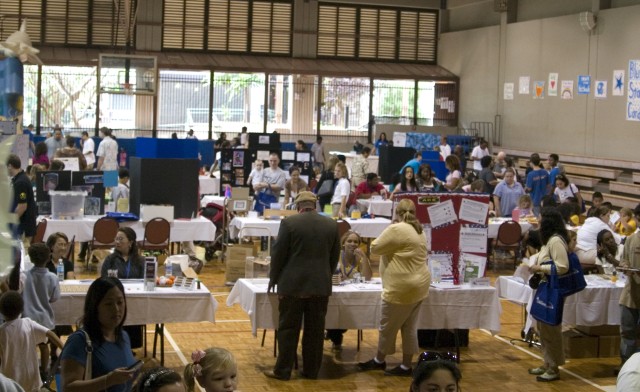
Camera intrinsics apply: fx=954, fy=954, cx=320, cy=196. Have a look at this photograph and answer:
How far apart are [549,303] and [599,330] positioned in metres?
1.61

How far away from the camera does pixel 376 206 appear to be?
1527 centimetres

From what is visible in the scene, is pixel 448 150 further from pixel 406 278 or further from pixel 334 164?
pixel 406 278

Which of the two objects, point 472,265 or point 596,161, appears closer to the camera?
point 472,265

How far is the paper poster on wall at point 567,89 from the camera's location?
A: 80.0 feet

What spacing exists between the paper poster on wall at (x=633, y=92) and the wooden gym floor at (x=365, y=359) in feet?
41.3

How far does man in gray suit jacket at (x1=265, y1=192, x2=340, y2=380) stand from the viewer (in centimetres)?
759

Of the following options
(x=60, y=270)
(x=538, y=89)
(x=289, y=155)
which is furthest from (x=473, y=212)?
(x=538, y=89)

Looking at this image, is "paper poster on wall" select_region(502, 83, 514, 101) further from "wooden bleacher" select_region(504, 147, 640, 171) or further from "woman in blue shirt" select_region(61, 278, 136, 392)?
"woman in blue shirt" select_region(61, 278, 136, 392)

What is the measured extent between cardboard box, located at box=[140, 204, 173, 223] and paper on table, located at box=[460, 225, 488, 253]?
201 inches

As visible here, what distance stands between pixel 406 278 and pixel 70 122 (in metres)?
21.8

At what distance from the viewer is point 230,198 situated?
13.8m

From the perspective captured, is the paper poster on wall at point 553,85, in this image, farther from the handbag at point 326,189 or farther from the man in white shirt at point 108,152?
the handbag at point 326,189

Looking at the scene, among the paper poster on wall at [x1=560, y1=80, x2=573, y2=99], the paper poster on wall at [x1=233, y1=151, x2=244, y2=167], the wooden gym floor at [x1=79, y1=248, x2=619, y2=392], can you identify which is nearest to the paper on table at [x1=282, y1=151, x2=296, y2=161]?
the paper poster on wall at [x1=233, y1=151, x2=244, y2=167]

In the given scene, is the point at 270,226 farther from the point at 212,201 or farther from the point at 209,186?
the point at 209,186
